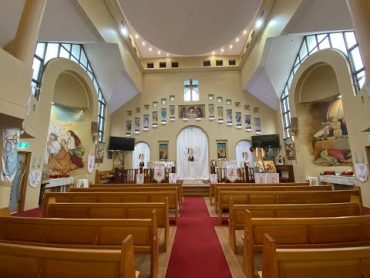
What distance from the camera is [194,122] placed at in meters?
Result: 13.3

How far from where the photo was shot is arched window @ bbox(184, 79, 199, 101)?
13.9 m

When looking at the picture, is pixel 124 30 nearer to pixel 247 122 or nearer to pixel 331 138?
pixel 247 122

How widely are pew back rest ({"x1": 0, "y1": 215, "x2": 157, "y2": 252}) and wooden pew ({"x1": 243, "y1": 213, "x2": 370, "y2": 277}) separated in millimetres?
1140

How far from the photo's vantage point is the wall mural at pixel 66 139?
834cm

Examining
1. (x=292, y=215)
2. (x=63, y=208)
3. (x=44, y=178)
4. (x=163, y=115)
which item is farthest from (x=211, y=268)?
(x=163, y=115)

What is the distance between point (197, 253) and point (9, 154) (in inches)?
176

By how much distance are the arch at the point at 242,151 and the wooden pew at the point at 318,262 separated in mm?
11547

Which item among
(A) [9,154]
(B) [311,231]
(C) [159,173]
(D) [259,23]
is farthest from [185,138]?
(B) [311,231]

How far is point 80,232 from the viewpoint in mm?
2062

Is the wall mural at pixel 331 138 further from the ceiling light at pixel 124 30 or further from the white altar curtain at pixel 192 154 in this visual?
the ceiling light at pixel 124 30

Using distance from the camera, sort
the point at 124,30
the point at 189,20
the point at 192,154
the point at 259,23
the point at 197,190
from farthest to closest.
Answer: the point at 192,154, the point at 124,30, the point at 259,23, the point at 197,190, the point at 189,20

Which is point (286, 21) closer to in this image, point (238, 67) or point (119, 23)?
point (238, 67)

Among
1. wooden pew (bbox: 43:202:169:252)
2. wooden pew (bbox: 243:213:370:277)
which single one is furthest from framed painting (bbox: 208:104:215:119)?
wooden pew (bbox: 243:213:370:277)

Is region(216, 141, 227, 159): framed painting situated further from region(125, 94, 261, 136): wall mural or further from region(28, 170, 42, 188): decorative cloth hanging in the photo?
region(28, 170, 42, 188): decorative cloth hanging
